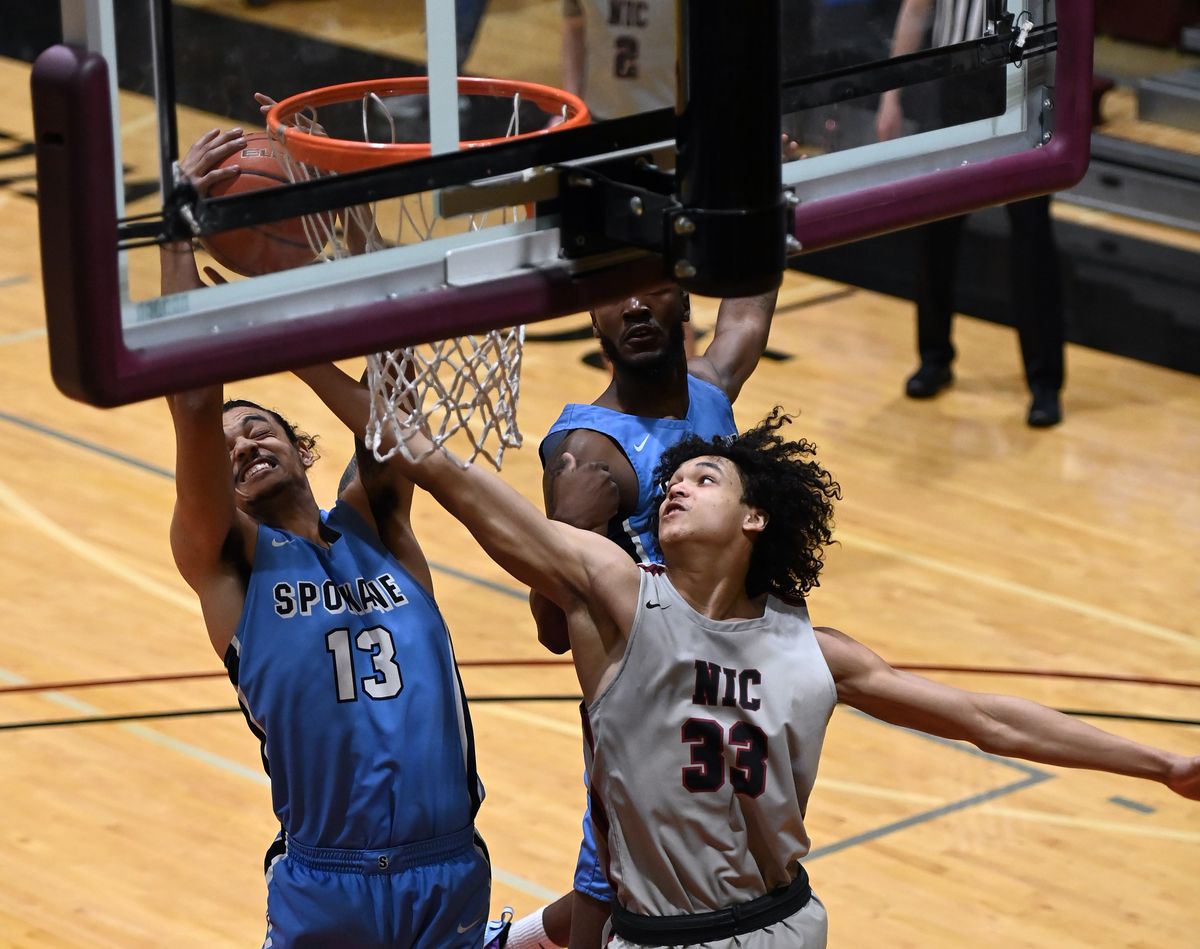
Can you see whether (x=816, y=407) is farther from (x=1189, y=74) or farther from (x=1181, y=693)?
(x=1189, y=74)

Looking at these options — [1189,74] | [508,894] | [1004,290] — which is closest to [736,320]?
[508,894]

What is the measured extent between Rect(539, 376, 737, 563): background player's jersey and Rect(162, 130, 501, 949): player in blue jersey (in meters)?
0.46

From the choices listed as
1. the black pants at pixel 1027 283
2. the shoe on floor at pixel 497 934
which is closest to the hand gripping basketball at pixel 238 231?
the shoe on floor at pixel 497 934

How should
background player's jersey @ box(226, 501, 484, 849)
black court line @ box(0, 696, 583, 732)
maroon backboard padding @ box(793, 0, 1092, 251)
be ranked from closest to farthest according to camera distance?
maroon backboard padding @ box(793, 0, 1092, 251), background player's jersey @ box(226, 501, 484, 849), black court line @ box(0, 696, 583, 732)

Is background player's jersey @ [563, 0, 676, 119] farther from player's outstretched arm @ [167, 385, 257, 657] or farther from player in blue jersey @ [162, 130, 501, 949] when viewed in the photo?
player in blue jersey @ [162, 130, 501, 949]

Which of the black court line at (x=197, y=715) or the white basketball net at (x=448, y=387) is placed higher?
the white basketball net at (x=448, y=387)

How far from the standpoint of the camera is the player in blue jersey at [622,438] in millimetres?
4441

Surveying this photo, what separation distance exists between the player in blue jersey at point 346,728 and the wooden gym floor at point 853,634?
4.37ft

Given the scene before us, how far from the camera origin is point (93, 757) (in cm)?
634

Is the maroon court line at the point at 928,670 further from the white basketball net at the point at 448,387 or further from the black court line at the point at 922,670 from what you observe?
the white basketball net at the point at 448,387

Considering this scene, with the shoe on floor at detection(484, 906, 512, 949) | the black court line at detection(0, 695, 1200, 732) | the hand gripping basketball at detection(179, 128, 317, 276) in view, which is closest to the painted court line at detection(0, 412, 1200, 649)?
the black court line at detection(0, 695, 1200, 732)

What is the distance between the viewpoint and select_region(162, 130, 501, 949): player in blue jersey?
13.7 ft

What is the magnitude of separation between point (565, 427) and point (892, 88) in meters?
1.09

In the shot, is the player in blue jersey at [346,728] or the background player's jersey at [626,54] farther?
the player in blue jersey at [346,728]
